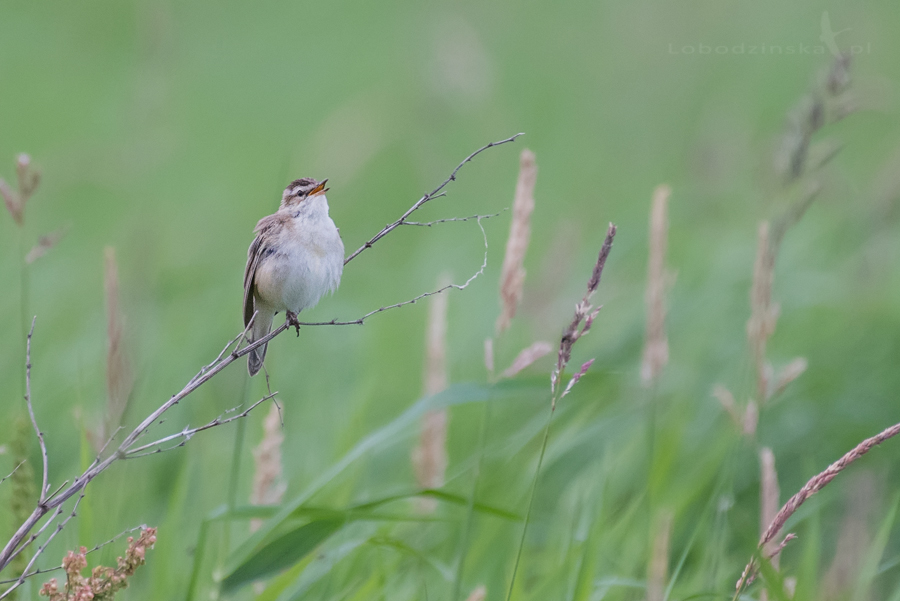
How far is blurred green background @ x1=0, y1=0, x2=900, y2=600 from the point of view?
3.16m

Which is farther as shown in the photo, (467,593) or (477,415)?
(477,415)

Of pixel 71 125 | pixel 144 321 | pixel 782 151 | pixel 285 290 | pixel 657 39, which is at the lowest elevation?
pixel 782 151

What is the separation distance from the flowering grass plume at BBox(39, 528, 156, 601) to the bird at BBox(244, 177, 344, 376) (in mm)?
1612

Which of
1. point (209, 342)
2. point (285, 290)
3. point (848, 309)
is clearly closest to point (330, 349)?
point (209, 342)

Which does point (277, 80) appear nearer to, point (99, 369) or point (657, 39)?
point (657, 39)

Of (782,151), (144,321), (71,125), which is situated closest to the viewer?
(782,151)

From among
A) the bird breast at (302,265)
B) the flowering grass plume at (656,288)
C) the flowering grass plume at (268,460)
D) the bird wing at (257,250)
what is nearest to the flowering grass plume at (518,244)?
the flowering grass plume at (656,288)

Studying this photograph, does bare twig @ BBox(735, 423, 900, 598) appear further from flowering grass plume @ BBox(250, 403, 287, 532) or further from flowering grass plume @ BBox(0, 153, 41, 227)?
flowering grass plume @ BBox(0, 153, 41, 227)

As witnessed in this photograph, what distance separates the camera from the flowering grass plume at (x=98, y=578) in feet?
6.04

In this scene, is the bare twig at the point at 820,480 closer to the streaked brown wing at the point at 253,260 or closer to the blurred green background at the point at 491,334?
the blurred green background at the point at 491,334

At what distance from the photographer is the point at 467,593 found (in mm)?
3068

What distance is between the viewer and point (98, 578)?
191 cm

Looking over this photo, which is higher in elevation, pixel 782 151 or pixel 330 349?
pixel 330 349

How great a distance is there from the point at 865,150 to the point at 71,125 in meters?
10.2
